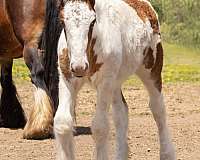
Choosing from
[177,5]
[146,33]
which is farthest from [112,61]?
[177,5]

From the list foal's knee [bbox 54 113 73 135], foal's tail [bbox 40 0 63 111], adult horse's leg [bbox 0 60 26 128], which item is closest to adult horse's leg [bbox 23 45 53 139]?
foal's tail [bbox 40 0 63 111]

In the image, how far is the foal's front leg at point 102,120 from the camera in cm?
522

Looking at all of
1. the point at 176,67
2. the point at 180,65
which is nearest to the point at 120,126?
the point at 176,67

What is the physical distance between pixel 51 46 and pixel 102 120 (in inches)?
100

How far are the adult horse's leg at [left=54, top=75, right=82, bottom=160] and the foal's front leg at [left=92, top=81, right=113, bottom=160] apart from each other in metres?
0.20

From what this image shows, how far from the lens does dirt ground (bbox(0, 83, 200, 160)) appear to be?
23.3ft

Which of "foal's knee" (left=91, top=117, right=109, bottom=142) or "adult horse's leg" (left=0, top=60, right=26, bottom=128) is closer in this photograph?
"foal's knee" (left=91, top=117, right=109, bottom=142)

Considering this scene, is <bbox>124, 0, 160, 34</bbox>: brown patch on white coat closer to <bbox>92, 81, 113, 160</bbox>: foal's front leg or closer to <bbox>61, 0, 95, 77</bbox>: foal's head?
<bbox>92, 81, 113, 160</bbox>: foal's front leg

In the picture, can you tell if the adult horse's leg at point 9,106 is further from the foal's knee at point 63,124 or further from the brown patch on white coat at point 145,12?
the foal's knee at point 63,124

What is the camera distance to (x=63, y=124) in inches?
199

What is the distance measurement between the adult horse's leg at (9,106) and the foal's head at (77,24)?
4514mm

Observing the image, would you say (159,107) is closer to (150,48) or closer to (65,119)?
(150,48)

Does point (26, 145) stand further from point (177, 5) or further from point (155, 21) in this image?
point (177, 5)

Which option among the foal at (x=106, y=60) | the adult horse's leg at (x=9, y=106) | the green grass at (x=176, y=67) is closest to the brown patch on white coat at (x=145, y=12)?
the foal at (x=106, y=60)
